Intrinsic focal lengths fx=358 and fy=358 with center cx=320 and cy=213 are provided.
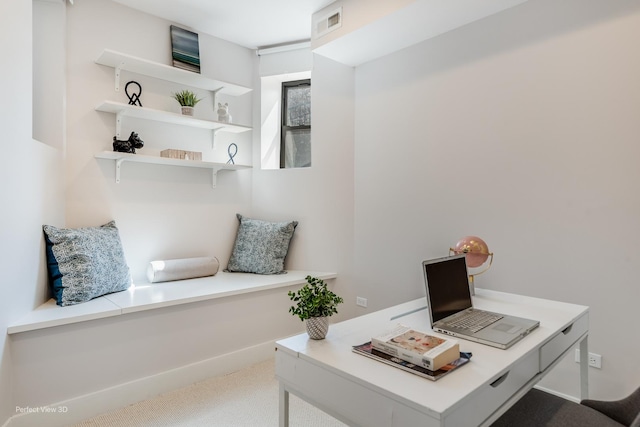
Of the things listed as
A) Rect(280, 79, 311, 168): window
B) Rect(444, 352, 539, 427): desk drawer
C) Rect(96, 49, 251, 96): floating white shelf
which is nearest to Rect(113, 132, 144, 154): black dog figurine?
Rect(96, 49, 251, 96): floating white shelf

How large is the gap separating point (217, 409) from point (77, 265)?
48.3 inches

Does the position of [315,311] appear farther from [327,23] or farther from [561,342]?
[327,23]

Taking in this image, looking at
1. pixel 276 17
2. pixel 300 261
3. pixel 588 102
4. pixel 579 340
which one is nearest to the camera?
pixel 579 340

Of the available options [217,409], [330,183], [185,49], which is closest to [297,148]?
[330,183]

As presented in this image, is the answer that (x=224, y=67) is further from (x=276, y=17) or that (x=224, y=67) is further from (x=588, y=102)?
(x=588, y=102)

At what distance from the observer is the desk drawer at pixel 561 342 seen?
134cm

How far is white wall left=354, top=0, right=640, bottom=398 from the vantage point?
1924mm

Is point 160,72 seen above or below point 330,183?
above

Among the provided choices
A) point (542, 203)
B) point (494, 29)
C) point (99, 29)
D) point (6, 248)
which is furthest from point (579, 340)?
point (99, 29)

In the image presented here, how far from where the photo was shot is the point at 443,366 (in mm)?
1078

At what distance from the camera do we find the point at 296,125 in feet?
12.0

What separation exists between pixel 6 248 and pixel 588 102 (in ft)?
10.3

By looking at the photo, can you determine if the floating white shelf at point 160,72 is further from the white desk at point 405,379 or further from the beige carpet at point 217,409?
the white desk at point 405,379

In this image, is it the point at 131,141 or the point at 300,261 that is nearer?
the point at 131,141
